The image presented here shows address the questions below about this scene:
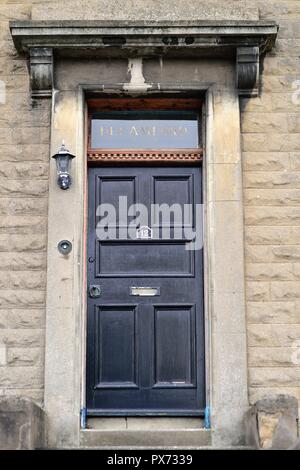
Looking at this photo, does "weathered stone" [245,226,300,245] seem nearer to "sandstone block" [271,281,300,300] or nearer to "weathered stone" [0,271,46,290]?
"sandstone block" [271,281,300,300]

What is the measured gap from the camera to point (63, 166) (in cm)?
817

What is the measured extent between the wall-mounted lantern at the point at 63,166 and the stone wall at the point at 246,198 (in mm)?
215

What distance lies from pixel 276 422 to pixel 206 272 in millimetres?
1699

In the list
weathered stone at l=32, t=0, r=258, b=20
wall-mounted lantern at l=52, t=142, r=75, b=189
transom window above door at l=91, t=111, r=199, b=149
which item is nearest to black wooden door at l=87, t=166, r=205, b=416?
transom window above door at l=91, t=111, r=199, b=149

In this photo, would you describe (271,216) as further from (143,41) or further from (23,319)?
(23,319)

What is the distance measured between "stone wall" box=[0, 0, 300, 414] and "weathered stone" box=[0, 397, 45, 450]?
0.94 meters

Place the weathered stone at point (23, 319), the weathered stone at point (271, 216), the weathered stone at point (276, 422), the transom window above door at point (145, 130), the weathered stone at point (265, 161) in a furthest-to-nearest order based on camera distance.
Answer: the transom window above door at point (145, 130) → the weathered stone at point (265, 161) → the weathered stone at point (271, 216) → the weathered stone at point (23, 319) → the weathered stone at point (276, 422)

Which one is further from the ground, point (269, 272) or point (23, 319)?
point (269, 272)

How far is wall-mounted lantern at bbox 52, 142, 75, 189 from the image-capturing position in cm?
818

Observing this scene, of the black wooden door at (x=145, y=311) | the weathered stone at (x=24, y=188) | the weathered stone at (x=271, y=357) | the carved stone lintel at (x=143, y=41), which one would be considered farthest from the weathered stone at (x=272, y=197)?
the weathered stone at (x=24, y=188)

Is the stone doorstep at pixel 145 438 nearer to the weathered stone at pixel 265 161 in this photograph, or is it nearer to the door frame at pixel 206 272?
the door frame at pixel 206 272

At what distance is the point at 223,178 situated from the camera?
27.2 ft

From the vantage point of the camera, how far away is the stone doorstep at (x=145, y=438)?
7.74 metres

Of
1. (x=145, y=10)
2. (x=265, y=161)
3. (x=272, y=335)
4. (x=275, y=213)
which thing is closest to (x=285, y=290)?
(x=272, y=335)
